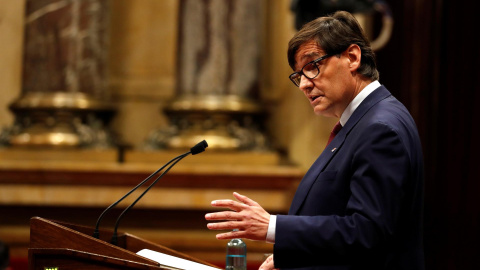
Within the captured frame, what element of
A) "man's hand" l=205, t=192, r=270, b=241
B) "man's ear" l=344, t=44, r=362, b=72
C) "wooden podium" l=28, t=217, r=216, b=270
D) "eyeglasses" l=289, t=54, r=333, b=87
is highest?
"man's ear" l=344, t=44, r=362, b=72

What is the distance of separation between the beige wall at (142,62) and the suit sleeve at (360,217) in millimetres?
3942

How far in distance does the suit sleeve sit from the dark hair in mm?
281

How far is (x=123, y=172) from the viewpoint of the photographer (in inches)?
197

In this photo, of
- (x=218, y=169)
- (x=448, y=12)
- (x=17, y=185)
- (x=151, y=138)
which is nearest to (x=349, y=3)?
(x=448, y=12)

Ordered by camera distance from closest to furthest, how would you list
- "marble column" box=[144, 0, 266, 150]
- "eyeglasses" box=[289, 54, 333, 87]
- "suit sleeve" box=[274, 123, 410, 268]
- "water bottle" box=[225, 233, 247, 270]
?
"suit sleeve" box=[274, 123, 410, 268], "eyeglasses" box=[289, 54, 333, 87], "water bottle" box=[225, 233, 247, 270], "marble column" box=[144, 0, 266, 150]

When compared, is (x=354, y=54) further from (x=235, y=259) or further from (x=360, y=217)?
(x=235, y=259)

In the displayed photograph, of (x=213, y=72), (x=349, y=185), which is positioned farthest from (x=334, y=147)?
(x=213, y=72)

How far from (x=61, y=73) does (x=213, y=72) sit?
1.15 meters

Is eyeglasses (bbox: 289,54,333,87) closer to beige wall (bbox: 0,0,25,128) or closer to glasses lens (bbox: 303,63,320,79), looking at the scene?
glasses lens (bbox: 303,63,320,79)

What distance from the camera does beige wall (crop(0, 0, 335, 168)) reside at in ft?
19.2

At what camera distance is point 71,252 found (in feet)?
6.37

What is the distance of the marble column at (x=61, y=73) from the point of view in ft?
17.4

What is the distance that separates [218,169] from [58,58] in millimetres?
1494

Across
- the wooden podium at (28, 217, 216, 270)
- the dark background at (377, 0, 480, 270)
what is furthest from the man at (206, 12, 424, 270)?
the dark background at (377, 0, 480, 270)
